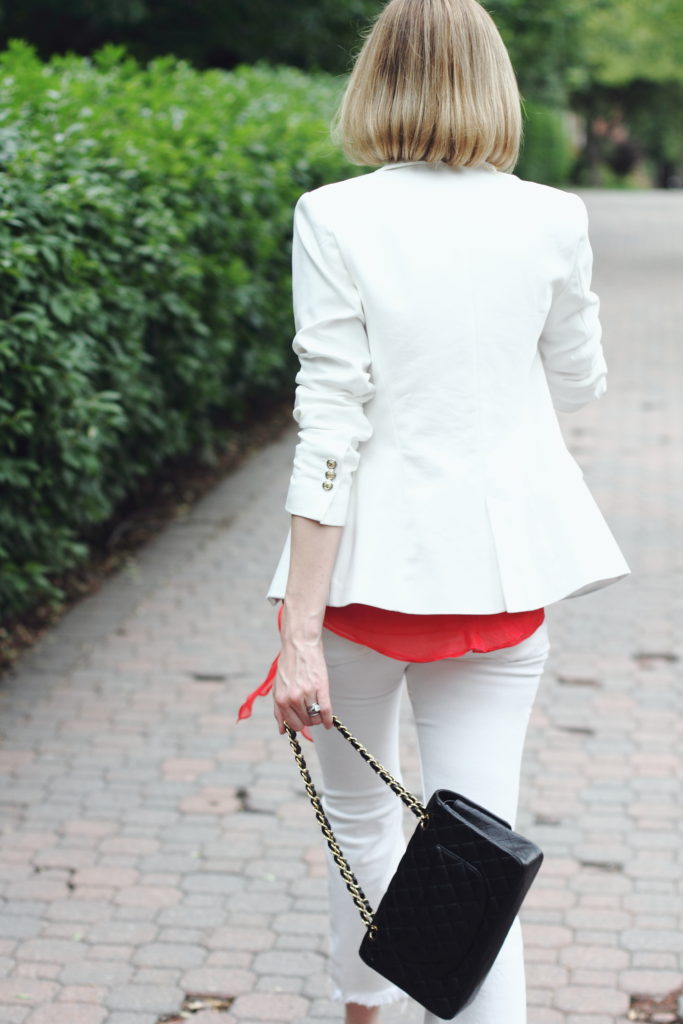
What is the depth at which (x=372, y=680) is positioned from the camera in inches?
94.0

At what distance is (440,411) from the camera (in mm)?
2189

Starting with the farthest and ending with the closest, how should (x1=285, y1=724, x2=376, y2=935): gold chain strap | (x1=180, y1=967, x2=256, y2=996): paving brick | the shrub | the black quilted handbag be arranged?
the shrub
(x1=180, y1=967, x2=256, y2=996): paving brick
(x1=285, y1=724, x2=376, y2=935): gold chain strap
the black quilted handbag

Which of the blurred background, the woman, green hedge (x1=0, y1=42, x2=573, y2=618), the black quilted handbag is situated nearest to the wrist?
the woman

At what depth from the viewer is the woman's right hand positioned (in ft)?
7.20

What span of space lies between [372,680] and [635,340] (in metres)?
12.4

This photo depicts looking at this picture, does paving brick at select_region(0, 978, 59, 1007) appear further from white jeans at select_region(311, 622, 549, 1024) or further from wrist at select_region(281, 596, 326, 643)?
wrist at select_region(281, 596, 326, 643)

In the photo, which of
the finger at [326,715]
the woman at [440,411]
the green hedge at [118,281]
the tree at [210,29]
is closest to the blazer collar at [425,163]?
the woman at [440,411]

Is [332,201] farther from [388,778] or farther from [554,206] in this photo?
[388,778]

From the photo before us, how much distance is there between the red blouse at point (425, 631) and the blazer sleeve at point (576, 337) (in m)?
0.44

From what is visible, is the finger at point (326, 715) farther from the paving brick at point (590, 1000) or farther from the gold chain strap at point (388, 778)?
the paving brick at point (590, 1000)

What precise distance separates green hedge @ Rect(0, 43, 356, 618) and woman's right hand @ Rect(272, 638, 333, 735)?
8.63ft

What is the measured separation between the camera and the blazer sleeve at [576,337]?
7.43 ft

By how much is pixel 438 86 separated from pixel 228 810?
2635mm

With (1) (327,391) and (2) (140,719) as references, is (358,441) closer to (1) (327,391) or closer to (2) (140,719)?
(1) (327,391)
